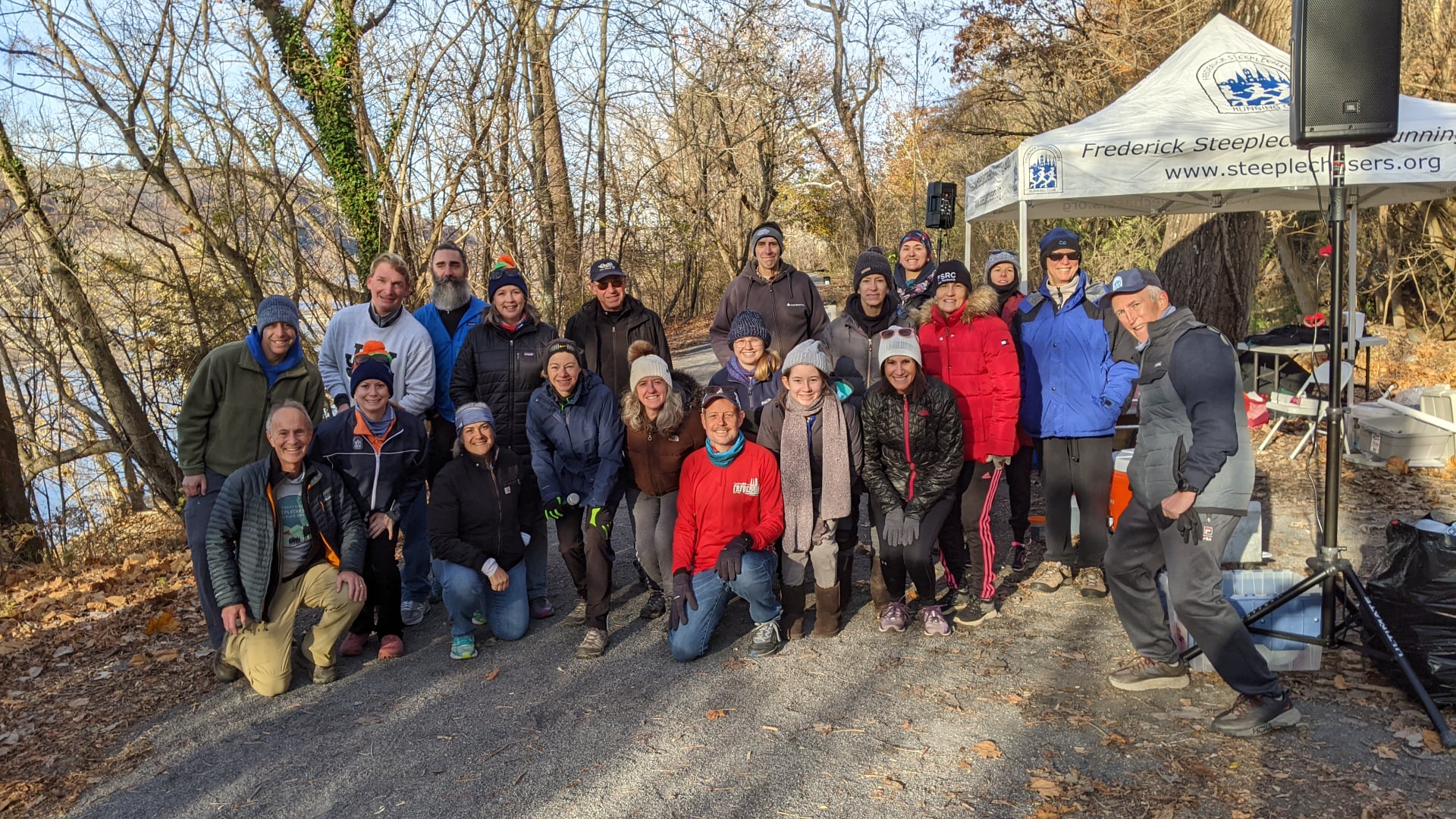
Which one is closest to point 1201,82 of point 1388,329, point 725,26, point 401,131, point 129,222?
point 401,131

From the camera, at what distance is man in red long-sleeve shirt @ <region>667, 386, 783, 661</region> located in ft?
14.4

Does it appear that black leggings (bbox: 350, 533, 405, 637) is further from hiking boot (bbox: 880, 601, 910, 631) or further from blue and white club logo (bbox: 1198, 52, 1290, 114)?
blue and white club logo (bbox: 1198, 52, 1290, 114)

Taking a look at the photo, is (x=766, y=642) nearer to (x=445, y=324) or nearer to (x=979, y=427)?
(x=979, y=427)

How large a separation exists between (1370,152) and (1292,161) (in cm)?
55

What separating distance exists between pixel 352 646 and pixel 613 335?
220 centimetres

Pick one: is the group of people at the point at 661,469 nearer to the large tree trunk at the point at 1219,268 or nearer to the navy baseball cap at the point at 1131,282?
the navy baseball cap at the point at 1131,282

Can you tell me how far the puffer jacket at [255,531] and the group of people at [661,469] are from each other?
1 cm

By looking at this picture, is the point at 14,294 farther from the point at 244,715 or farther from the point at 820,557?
the point at 820,557

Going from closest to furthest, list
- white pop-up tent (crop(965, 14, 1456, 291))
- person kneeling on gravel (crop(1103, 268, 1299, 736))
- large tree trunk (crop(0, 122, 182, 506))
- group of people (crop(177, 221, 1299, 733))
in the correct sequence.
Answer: person kneeling on gravel (crop(1103, 268, 1299, 736))
group of people (crop(177, 221, 1299, 733))
white pop-up tent (crop(965, 14, 1456, 291))
large tree trunk (crop(0, 122, 182, 506))

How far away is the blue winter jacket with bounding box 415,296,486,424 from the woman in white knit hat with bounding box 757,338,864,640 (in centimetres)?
199

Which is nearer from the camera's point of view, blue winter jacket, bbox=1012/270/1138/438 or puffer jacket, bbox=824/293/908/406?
blue winter jacket, bbox=1012/270/1138/438

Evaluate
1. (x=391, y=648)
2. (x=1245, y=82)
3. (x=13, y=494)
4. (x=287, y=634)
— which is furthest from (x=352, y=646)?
(x=1245, y=82)

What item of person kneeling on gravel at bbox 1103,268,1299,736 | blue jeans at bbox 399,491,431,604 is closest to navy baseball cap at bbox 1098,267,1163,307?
person kneeling on gravel at bbox 1103,268,1299,736

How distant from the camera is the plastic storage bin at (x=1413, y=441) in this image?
7.46m
